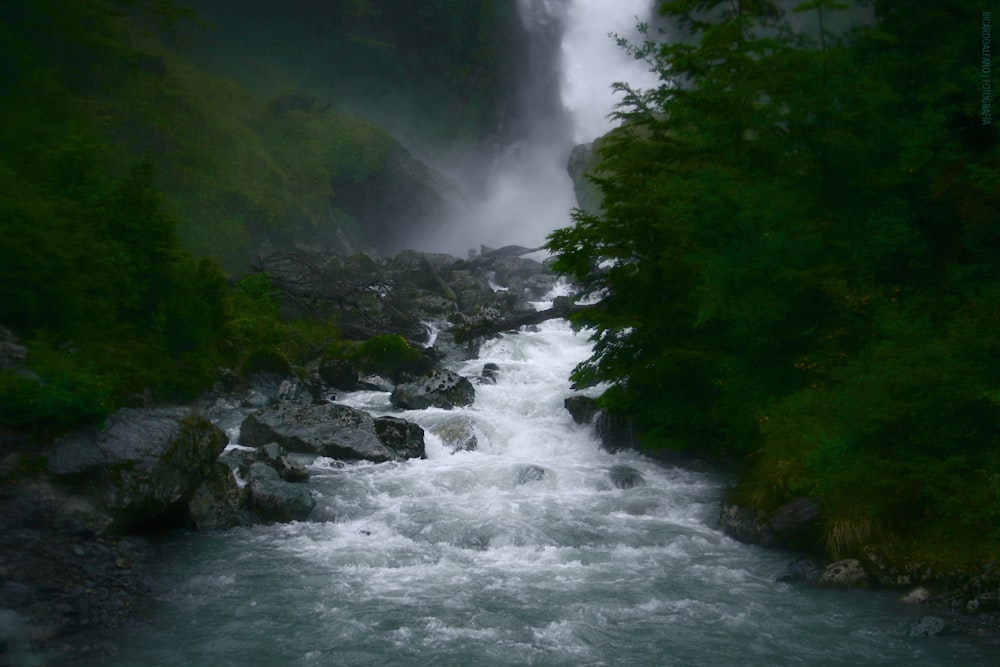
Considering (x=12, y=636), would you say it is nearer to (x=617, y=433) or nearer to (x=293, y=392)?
→ (x=617, y=433)

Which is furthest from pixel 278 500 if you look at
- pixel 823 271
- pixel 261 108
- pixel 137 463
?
pixel 261 108

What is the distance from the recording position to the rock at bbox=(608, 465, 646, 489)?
47.1ft

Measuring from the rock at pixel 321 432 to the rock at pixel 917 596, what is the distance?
9637 mm

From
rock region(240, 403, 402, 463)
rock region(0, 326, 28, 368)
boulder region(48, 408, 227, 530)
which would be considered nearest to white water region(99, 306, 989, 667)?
rock region(240, 403, 402, 463)

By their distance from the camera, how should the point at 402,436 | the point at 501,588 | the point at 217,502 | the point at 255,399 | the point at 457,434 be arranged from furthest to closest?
1. the point at 255,399
2. the point at 457,434
3. the point at 402,436
4. the point at 217,502
5. the point at 501,588

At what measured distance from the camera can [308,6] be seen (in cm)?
5797

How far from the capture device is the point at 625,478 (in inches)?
570

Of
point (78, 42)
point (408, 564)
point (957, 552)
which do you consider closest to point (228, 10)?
point (78, 42)

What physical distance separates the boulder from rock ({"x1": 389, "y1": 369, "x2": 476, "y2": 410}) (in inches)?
327

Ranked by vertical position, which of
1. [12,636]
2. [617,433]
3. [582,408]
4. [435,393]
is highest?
[435,393]

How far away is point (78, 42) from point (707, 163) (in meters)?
26.2

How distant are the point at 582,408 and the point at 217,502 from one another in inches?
384

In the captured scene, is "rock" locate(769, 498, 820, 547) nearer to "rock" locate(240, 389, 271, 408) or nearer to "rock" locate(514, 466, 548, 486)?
"rock" locate(514, 466, 548, 486)

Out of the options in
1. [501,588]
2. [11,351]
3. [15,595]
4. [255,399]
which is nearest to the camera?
[15,595]
